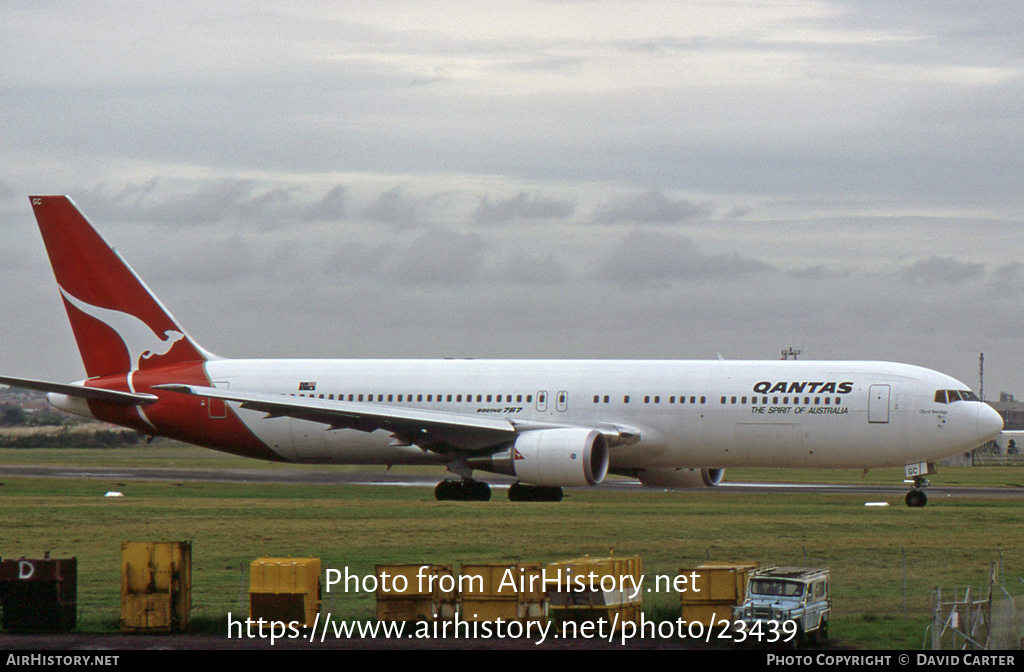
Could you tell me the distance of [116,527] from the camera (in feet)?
105

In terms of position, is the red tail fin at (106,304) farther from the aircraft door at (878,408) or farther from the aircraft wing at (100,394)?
the aircraft door at (878,408)

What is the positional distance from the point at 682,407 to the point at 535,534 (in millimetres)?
11560

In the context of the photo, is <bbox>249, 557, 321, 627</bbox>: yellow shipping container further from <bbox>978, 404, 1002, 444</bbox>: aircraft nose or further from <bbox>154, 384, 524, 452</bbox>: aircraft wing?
<bbox>978, 404, 1002, 444</bbox>: aircraft nose

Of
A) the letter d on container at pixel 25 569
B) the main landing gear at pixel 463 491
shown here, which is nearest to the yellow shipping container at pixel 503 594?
the letter d on container at pixel 25 569

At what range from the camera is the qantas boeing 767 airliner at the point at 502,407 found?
39.3m

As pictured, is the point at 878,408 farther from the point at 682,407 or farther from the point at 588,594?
the point at 588,594

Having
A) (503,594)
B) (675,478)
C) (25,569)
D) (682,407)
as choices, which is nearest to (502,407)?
(682,407)

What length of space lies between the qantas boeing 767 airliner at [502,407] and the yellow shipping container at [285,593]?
19.9m

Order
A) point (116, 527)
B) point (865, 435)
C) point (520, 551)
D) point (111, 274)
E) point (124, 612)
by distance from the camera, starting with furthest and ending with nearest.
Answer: point (111, 274) < point (865, 435) < point (116, 527) < point (520, 551) < point (124, 612)

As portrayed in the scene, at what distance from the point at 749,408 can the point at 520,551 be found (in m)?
14.8

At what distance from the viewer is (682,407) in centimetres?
4056

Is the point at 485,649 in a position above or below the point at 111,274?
below
